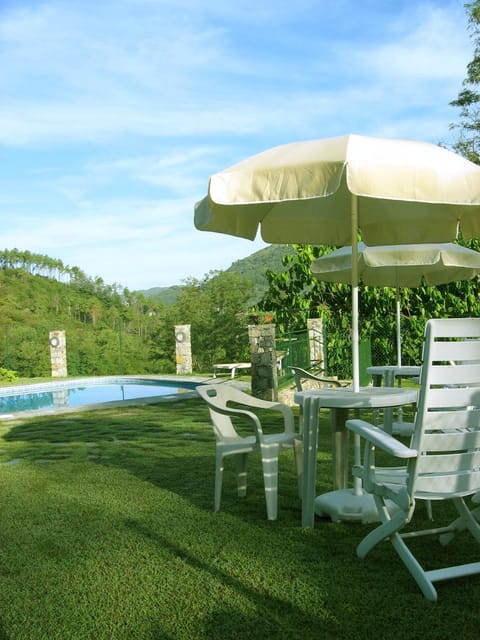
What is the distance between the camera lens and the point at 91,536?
348 centimetres

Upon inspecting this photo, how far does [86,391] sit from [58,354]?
350 cm

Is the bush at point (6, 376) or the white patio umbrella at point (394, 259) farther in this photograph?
the bush at point (6, 376)

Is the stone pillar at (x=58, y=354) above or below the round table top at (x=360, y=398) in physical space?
below

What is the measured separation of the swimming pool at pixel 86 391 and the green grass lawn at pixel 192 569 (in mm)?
9917

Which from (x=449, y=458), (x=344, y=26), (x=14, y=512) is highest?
(x=344, y=26)

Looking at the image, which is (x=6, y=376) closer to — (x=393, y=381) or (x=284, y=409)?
(x=393, y=381)

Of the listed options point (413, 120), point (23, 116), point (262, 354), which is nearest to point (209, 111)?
point (23, 116)

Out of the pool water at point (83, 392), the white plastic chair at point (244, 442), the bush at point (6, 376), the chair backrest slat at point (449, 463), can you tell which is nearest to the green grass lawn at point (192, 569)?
the white plastic chair at point (244, 442)

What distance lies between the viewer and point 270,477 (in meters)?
3.74

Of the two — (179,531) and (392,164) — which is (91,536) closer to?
(179,531)

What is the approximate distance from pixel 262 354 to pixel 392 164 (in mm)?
6661

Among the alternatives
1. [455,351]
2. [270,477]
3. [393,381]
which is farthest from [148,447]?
[455,351]

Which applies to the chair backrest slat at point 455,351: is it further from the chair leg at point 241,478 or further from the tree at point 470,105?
the tree at point 470,105

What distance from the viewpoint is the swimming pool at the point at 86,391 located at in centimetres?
1505
